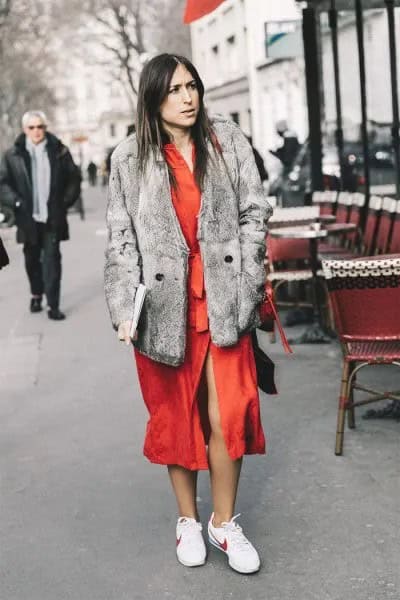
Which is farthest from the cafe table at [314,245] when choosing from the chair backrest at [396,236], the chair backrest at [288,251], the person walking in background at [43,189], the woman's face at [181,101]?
the woman's face at [181,101]

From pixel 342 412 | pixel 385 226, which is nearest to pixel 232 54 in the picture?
pixel 385 226

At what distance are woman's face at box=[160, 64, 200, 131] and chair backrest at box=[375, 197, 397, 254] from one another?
465 centimetres

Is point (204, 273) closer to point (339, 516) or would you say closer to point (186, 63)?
point (186, 63)

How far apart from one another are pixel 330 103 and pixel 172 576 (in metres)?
9.78

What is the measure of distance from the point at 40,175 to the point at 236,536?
6.72 metres

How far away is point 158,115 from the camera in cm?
397

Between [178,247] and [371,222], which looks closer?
[178,247]

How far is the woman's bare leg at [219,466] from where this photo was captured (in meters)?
4.01

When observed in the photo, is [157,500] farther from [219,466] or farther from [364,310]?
[364,310]

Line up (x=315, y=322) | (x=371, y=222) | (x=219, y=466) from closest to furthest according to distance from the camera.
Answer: (x=219, y=466) < (x=371, y=222) < (x=315, y=322)

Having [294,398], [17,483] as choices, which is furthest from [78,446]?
[294,398]

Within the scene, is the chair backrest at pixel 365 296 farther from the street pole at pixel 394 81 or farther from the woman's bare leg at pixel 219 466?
the street pole at pixel 394 81

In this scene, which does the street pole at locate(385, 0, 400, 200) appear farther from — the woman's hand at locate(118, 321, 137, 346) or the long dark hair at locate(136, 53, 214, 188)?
the woman's hand at locate(118, 321, 137, 346)

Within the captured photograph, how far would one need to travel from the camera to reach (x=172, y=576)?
13.3 feet
